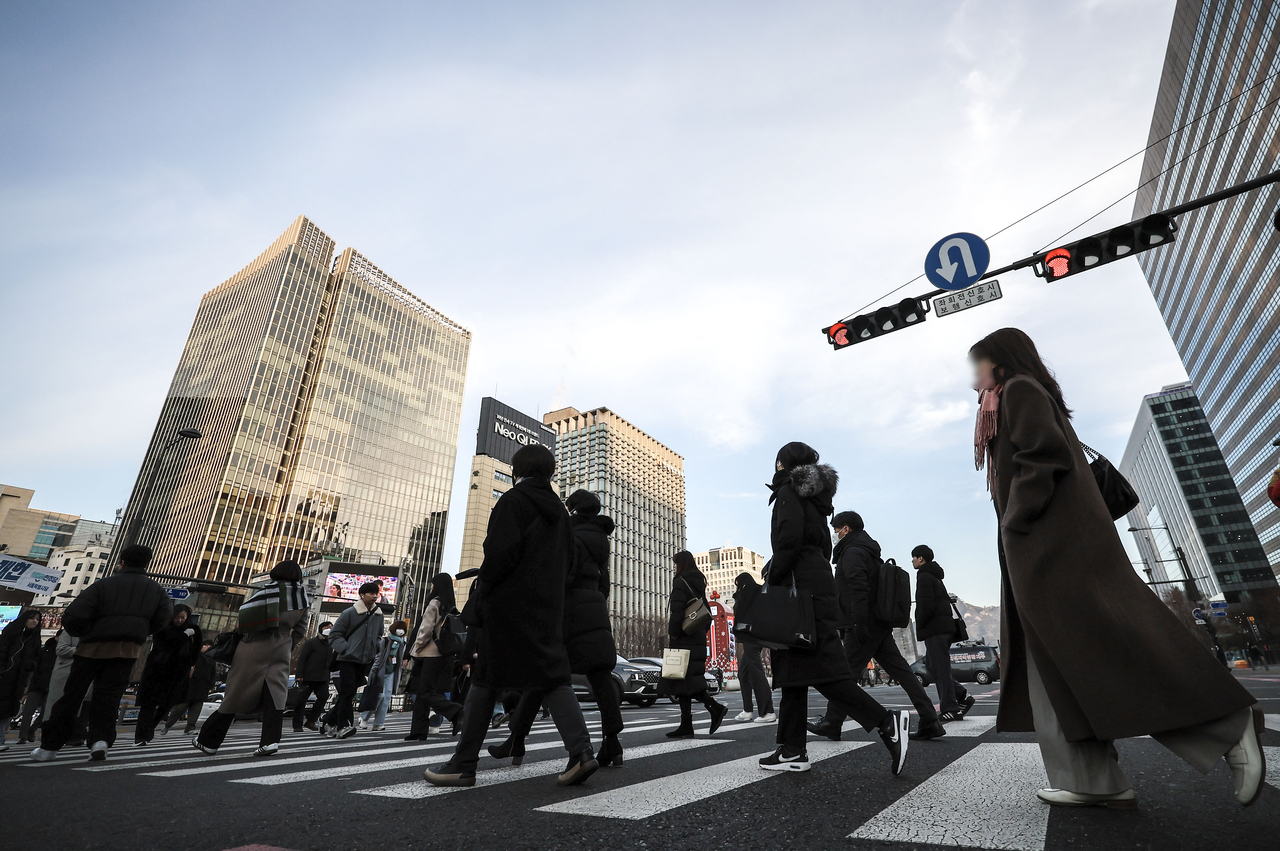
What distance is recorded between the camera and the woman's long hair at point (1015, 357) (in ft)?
8.98

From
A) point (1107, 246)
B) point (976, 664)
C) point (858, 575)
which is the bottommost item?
point (976, 664)

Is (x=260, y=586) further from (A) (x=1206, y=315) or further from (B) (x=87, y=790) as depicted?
(A) (x=1206, y=315)

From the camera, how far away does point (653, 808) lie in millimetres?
2363

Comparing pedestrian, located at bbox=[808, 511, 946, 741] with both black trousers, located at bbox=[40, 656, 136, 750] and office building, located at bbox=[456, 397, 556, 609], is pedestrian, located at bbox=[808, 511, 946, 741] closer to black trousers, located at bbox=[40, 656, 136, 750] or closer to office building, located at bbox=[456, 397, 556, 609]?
black trousers, located at bbox=[40, 656, 136, 750]

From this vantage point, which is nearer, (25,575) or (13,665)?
(13,665)

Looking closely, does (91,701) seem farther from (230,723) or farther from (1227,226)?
(1227,226)

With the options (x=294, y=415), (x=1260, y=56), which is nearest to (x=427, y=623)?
(x=1260, y=56)

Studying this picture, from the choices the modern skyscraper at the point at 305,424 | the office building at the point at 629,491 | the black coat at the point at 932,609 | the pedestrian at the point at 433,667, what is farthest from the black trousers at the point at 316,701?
the office building at the point at 629,491

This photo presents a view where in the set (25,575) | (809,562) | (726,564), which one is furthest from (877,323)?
(726,564)

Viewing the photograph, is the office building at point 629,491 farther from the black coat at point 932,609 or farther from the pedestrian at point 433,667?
the black coat at point 932,609

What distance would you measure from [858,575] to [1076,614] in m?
3.28

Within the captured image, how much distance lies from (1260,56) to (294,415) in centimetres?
10114

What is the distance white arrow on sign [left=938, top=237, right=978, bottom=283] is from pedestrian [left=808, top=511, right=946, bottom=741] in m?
3.51

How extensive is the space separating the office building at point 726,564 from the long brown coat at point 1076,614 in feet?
466
